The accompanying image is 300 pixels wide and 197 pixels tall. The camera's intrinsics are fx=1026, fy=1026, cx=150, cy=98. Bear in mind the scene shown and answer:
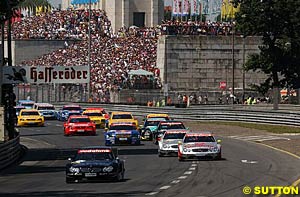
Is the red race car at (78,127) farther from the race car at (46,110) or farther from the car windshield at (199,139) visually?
the car windshield at (199,139)

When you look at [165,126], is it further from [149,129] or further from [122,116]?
[122,116]

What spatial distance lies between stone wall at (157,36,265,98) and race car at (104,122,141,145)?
124ft

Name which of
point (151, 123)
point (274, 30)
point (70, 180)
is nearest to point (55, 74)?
point (151, 123)

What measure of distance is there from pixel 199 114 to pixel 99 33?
29.3 m

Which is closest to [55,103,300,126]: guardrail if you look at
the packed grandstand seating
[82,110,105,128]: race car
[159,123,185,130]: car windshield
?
the packed grandstand seating

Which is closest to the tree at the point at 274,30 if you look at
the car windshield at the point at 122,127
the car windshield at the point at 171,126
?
the car windshield at the point at 122,127

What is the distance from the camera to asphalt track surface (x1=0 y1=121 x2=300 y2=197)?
26.8 meters

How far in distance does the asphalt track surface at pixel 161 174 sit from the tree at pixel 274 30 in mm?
28923

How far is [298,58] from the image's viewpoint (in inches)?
3118

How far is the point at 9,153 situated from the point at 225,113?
30.9 metres

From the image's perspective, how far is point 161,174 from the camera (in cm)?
3250

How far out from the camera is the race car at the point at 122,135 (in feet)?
165

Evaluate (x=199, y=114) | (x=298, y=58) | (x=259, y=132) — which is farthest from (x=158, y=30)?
(x=259, y=132)

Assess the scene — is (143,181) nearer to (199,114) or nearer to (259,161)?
(259,161)
